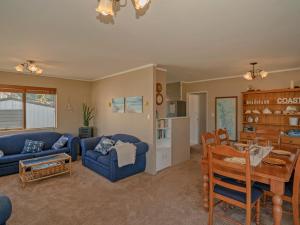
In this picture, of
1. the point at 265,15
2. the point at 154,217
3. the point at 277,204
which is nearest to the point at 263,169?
the point at 277,204

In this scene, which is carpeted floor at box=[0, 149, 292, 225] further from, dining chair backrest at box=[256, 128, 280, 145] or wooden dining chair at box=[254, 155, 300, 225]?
dining chair backrest at box=[256, 128, 280, 145]

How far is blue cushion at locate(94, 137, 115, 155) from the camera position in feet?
13.8

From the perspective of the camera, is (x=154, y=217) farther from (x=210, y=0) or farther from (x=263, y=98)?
(x=263, y=98)

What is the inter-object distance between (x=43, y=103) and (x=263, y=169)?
581 centimetres

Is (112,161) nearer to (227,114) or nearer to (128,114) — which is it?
(128,114)

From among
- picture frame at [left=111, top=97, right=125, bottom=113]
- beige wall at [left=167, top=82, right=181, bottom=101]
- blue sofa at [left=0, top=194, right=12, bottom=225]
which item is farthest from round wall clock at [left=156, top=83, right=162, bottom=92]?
blue sofa at [left=0, top=194, right=12, bottom=225]

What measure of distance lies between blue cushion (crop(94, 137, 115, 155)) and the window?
220 cm

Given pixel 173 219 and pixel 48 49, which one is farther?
pixel 48 49

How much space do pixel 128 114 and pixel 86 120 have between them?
2.02 meters

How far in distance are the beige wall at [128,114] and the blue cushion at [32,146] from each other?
1817mm

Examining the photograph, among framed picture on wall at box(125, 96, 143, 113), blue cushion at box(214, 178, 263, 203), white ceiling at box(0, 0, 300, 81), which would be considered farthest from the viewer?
framed picture on wall at box(125, 96, 143, 113)

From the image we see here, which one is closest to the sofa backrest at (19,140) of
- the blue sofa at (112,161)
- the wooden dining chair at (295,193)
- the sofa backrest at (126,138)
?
the blue sofa at (112,161)

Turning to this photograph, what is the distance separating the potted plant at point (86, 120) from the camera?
5.69m

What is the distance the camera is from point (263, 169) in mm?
2016
